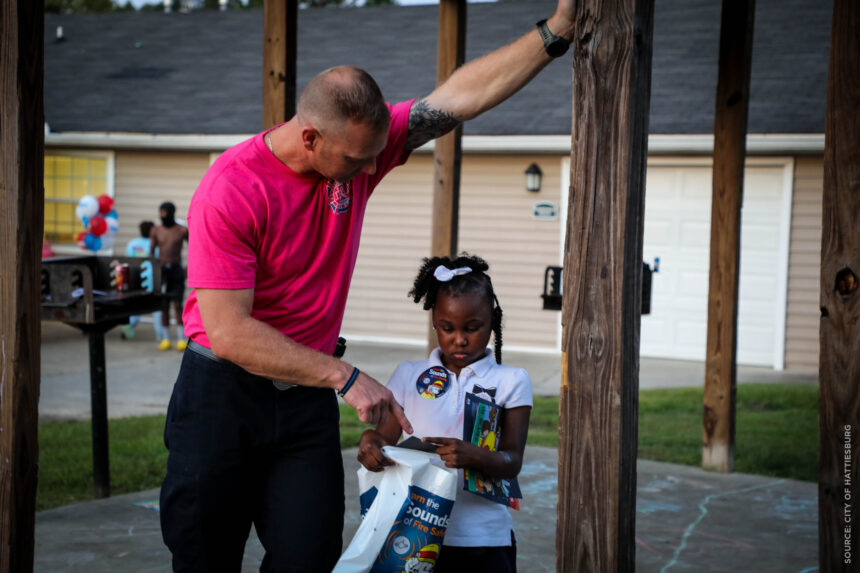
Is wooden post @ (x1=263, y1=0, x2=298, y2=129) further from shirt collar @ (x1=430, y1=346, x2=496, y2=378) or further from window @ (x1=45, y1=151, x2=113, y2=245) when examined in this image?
window @ (x1=45, y1=151, x2=113, y2=245)

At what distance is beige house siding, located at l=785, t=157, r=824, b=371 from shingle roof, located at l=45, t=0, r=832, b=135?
623mm

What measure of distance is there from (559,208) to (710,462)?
658 centimetres

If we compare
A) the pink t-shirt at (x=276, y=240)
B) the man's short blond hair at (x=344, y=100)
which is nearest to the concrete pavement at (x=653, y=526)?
the pink t-shirt at (x=276, y=240)

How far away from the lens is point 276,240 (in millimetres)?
2547

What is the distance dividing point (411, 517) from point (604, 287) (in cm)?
84

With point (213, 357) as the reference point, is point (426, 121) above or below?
above

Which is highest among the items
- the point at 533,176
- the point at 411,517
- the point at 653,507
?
the point at 533,176

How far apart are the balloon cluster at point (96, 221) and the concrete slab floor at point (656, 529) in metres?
7.54

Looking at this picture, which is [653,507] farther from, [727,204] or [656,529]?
[727,204]

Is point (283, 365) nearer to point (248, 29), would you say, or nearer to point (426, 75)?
point (426, 75)

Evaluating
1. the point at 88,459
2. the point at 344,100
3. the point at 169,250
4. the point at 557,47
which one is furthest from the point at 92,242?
the point at 557,47

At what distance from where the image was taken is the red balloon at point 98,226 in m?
12.1

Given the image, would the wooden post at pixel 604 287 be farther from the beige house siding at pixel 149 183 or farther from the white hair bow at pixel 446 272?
the beige house siding at pixel 149 183

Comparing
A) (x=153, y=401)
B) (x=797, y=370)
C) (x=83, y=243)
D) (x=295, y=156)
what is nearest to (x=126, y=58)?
(x=83, y=243)
